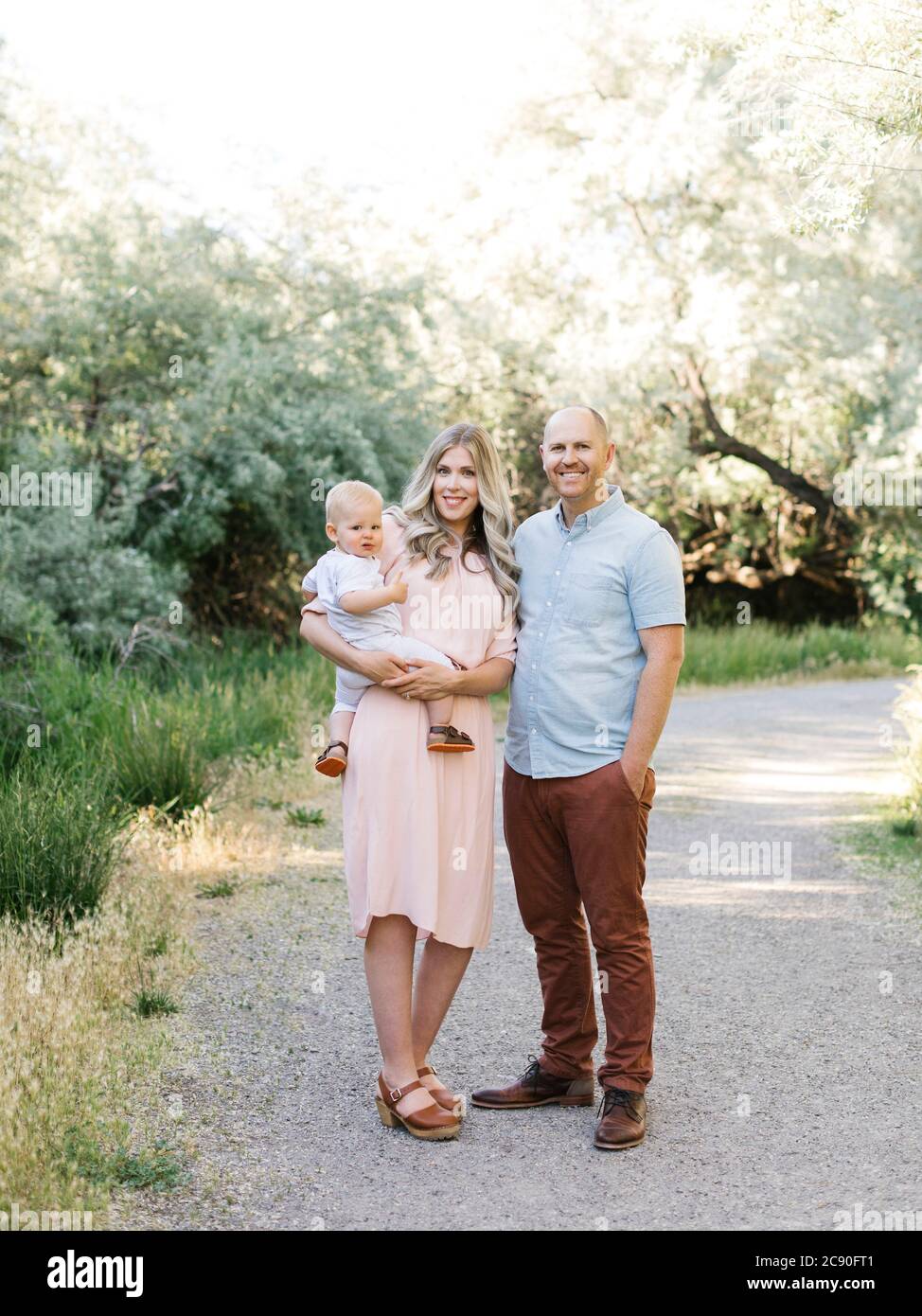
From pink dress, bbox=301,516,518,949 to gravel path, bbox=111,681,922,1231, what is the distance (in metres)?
0.69

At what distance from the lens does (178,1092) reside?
14.8 ft

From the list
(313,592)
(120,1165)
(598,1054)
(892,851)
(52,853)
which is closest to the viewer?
(120,1165)

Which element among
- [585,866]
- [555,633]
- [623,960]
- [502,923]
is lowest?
[502,923]

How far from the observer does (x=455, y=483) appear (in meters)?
4.25

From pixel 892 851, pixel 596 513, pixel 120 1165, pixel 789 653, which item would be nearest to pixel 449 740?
pixel 596 513

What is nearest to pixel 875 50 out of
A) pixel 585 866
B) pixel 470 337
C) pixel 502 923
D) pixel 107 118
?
pixel 585 866

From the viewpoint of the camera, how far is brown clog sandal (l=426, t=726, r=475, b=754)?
4.14m

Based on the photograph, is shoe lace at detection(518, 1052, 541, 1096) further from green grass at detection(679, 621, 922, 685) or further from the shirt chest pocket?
green grass at detection(679, 621, 922, 685)

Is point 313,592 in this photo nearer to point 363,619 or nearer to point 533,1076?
point 363,619

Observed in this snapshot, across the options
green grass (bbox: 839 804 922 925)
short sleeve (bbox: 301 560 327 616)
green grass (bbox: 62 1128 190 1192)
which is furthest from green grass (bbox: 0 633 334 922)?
green grass (bbox: 839 804 922 925)

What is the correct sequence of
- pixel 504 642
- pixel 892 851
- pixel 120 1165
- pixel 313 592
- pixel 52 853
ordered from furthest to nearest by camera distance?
pixel 892 851 < pixel 52 853 < pixel 313 592 < pixel 504 642 < pixel 120 1165

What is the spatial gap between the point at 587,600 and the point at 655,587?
0.70 ft

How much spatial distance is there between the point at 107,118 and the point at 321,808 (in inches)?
631
